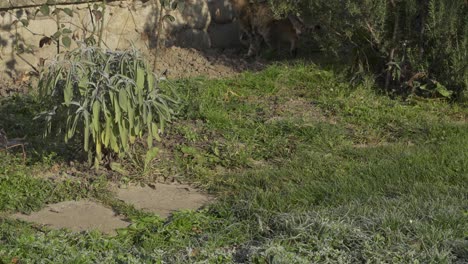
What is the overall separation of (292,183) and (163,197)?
0.85m

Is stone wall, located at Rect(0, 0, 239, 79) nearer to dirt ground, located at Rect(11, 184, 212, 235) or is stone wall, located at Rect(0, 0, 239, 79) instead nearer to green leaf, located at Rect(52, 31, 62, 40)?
green leaf, located at Rect(52, 31, 62, 40)

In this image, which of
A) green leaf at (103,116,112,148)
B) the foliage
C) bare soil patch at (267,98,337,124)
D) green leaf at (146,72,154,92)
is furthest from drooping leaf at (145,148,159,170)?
the foliage

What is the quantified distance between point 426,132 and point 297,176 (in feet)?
4.52

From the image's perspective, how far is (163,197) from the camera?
5.39 m

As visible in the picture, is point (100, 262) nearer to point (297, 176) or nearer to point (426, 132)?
point (297, 176)

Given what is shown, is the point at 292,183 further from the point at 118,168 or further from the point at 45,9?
the point at 45,9

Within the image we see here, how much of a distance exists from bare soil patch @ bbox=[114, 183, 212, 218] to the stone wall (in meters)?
2.35

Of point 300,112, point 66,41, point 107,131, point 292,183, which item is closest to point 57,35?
point 66,41

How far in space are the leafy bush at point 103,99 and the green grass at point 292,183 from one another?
32 cm

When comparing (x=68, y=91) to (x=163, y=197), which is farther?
(x=163, y=197)

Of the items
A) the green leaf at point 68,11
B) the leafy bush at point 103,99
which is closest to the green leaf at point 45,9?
the green leaf at point 68,11

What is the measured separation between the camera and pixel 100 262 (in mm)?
4180

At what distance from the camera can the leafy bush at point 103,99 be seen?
5273 millimetres

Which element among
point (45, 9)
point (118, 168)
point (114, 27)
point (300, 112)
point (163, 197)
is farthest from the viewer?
point (114, 27)
